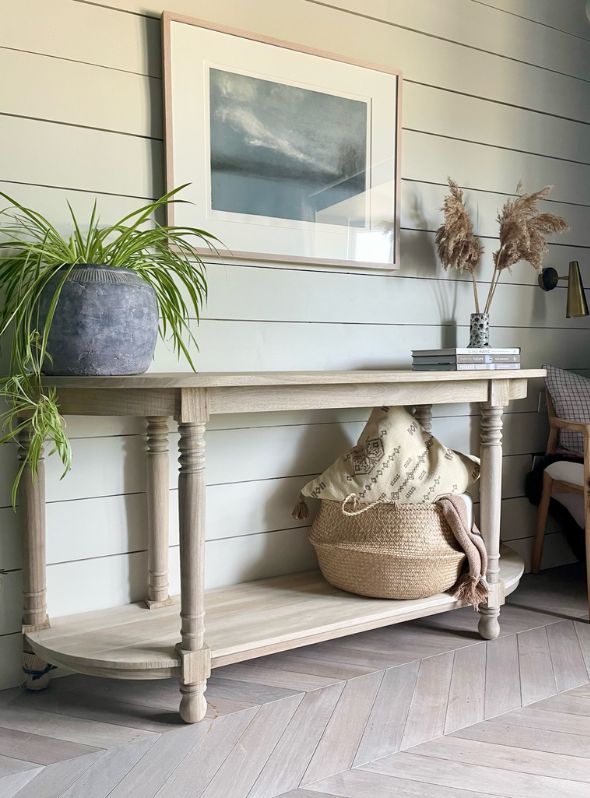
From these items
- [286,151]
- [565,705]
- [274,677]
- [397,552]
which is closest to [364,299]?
[286,151]

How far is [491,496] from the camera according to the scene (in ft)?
6.02

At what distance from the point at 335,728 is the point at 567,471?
1.19m

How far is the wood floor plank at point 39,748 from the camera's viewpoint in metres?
1.33

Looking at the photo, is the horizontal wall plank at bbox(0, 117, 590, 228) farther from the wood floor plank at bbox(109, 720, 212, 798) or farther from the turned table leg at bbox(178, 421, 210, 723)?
the wood floor plank at bbox(109, 720, 212, 798)

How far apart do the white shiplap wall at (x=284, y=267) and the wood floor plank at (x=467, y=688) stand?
544 millimetres

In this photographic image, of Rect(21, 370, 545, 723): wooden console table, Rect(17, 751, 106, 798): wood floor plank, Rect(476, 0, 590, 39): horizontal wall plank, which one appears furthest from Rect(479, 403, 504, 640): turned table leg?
Rect(476, 0, 590, 39): horizontal wall plank

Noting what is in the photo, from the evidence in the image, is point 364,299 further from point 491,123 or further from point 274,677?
point 274,677

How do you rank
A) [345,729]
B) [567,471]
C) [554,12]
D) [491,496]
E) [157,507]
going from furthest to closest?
1. [554,12]
2. [567,471]
3. [491,496]
4. [157,507]
5. [345,729]

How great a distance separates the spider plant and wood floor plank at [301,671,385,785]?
30.3 inches

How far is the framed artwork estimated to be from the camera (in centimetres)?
176

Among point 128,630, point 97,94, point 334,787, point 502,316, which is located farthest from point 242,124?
point 334,787

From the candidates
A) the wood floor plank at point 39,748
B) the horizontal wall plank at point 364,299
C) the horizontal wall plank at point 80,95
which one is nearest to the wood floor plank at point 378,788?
the wood floor plank at point 39,748

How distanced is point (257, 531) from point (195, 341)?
58cm

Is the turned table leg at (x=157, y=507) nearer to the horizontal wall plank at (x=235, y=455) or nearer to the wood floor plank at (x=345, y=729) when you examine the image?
the horizontal wall plank at (x=235, y=455)
